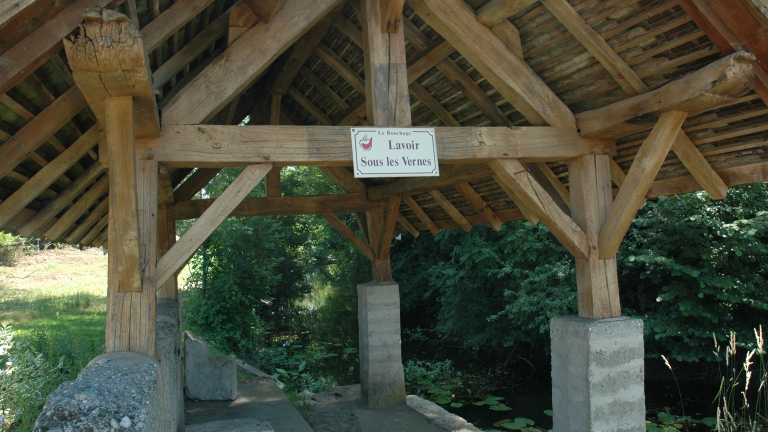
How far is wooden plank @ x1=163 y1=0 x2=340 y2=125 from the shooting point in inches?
143

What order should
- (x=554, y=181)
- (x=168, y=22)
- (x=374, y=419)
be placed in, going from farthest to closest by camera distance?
(x=374, y=419), (x=554, y=181), (x=168, y=22)

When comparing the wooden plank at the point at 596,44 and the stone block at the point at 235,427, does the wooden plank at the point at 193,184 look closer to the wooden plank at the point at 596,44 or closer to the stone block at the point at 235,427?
the stone block at the point at 235,427

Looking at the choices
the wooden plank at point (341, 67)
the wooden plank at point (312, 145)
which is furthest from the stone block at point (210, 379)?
the wooden plank at point (312, 145)

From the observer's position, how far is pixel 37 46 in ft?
8.71

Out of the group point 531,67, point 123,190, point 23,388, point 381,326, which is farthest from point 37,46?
point 381,326

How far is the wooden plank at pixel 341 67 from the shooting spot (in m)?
6.02

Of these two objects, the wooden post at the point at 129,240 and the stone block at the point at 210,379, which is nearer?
the wooden post at the point at 129,240

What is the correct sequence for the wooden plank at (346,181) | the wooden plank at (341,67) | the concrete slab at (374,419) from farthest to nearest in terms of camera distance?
the wooden plank at (346,181) < the concrete slab at (374,419) < the wooden plank at (341,67)

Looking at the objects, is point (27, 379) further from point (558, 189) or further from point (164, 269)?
point (558, 189)

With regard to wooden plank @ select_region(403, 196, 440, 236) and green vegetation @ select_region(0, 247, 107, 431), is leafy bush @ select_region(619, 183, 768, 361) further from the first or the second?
green vegetation @ select_region(0, 247, 107, 431)

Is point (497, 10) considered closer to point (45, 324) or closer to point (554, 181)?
point (554, 181)

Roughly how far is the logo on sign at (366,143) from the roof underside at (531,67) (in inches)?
55.2

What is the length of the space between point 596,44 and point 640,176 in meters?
1.02

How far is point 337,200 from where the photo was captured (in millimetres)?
7789
